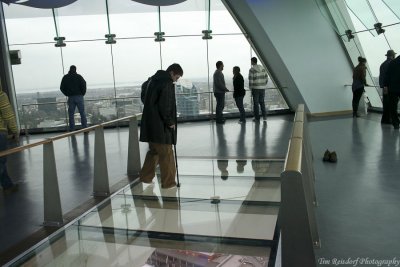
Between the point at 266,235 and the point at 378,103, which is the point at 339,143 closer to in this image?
the point at 266,235

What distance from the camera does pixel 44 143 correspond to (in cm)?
391

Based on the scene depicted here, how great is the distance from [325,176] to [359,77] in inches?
253

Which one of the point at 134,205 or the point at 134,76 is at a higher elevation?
the point at 134,76

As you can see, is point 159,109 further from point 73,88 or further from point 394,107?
point 73,88

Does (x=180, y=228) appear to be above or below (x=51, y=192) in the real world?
below

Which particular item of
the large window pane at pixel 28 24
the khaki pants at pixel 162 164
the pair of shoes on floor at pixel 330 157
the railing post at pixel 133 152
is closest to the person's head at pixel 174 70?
the khaki pants at pixel 162 164

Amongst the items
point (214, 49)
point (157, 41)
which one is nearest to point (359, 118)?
point (214, 49)

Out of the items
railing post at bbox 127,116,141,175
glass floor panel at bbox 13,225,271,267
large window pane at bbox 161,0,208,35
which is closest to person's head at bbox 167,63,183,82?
railing post at bbox 127,116,141,175

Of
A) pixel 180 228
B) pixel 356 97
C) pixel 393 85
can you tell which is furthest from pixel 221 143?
pixel 356 97

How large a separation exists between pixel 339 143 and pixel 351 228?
13.2 ft

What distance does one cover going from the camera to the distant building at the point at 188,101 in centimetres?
1241

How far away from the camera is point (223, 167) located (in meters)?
6.01

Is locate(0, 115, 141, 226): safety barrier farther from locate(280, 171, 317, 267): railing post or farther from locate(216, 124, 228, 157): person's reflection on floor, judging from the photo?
locate(280, 171, 317, 267): railing post

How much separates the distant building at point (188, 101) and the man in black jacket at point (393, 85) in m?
5.69
